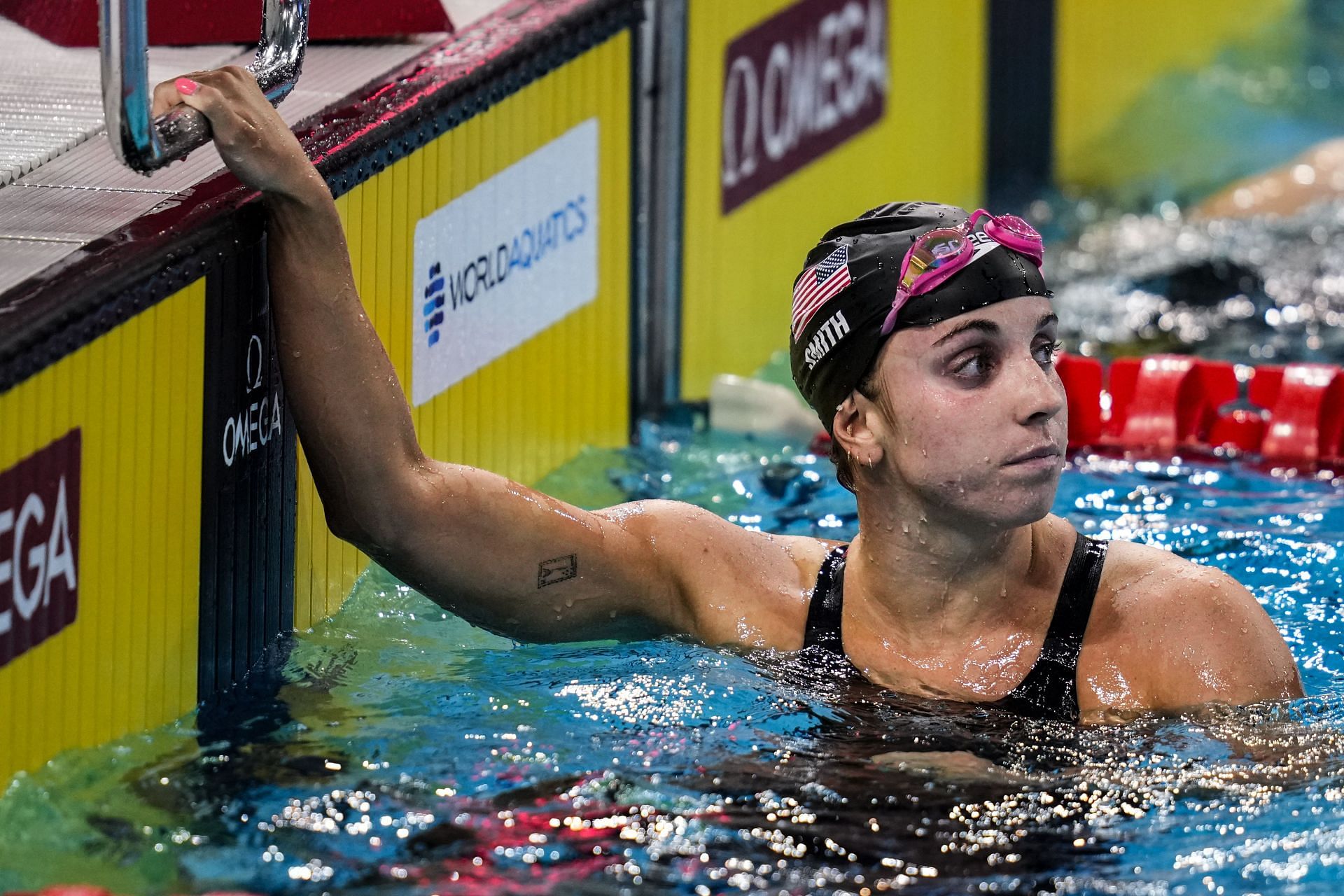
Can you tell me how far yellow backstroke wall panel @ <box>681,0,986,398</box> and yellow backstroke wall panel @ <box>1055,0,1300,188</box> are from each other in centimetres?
61

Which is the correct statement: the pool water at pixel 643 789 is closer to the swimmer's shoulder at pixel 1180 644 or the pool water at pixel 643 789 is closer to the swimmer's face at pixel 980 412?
the swimmer's shoulder at pixel 1180 644

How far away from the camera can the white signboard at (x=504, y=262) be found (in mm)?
3518

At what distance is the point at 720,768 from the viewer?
2.44 metres

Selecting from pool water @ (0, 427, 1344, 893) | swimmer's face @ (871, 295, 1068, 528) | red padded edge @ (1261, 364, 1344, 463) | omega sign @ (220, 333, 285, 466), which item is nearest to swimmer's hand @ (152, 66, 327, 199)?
omega sign @ (220, 333, 285, 466)

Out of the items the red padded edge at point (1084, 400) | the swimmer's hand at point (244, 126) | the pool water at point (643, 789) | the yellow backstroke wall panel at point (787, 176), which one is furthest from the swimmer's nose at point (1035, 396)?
the yellow backstroke wall panel at point (787, 176)

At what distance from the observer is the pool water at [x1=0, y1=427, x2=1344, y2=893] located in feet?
7.09

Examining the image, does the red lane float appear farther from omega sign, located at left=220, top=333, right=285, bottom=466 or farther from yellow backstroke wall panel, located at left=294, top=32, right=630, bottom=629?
omega sign, located at left=220, top=333, right=285, bottom=466

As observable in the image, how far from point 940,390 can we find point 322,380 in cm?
83

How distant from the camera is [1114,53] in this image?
755cm

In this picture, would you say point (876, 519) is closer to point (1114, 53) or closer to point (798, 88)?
point (798, 88)

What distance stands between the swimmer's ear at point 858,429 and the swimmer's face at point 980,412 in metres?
0.02

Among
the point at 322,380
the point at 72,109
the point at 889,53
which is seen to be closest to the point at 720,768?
the point at 322,380

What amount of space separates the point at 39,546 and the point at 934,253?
1.22 meters

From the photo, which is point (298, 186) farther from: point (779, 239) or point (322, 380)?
point (779, 239)
